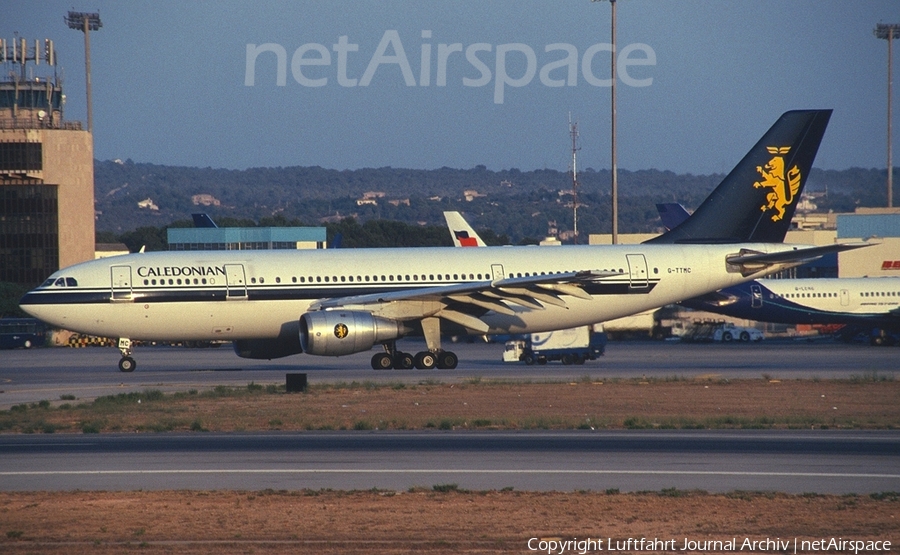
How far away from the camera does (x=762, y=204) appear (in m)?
40.5

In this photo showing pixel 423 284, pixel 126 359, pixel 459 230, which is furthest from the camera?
pixel 459 230

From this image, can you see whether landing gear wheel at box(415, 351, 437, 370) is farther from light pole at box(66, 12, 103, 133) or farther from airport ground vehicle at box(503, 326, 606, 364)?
light pole at box(66, 12, 103, 133)

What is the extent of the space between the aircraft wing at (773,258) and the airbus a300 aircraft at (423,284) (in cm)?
5

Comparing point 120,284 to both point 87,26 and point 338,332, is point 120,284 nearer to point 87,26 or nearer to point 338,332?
point 338,332

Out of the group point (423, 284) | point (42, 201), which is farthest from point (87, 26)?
point (423, 284)

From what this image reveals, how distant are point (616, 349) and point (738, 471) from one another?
38861 millimetres

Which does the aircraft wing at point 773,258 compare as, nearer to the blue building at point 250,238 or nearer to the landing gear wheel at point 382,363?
the landing gear wheel at point 382,363

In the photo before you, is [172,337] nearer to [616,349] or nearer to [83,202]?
[616,349]

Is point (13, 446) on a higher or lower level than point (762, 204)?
lower

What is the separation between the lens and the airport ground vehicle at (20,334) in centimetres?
6631

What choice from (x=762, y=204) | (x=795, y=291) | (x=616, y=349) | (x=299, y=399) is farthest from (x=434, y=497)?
(x=795, y=291)

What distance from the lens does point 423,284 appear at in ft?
125

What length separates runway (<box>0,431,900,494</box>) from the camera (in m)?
16.9

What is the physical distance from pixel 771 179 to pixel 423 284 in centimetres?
1323
